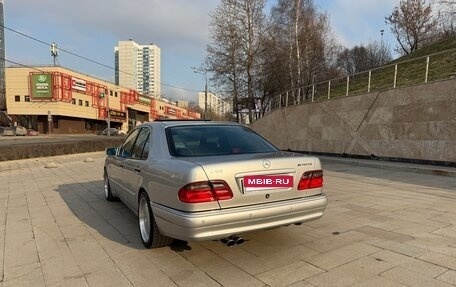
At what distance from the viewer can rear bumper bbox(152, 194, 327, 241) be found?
12.4 ft

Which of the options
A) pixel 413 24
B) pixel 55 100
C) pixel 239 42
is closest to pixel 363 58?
pixel 413 24

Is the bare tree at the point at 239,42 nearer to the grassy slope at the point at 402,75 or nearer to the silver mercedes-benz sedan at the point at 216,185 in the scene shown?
the grassy slope at the point at 402,75

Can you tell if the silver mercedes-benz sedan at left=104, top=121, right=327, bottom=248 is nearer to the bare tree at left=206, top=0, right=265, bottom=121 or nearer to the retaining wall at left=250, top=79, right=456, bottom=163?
the retaining wall at left=250, top=79, right=456, bottom=163

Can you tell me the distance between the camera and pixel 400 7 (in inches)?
1598

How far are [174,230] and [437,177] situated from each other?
9161mm

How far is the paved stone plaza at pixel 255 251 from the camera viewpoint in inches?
149

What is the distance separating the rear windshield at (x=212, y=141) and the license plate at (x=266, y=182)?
66 centimetres

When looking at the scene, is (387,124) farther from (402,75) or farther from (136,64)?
(136,64)

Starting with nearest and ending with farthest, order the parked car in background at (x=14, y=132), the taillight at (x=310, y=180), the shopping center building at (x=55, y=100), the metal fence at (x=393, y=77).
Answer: the taillight at (x=310, y=180) < the metal fence at (x=393, y=77) < the parked car in background at (x=14, y=132) < the shopping center building at (x=55, y=100)

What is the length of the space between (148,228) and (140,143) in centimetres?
133

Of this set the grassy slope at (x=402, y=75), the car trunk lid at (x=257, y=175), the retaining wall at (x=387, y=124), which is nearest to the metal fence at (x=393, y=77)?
the grassy slope at (x=402, y=75)

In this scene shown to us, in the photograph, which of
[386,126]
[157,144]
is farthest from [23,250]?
[386,126]

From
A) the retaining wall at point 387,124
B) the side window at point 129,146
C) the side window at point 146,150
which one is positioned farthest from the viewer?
the retaining wall at point 387,124

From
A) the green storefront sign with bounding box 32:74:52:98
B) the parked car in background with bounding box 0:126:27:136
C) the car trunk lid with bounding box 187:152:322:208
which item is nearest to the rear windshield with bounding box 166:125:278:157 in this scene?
the car trunk lid with bounding box 187:152:322:208
